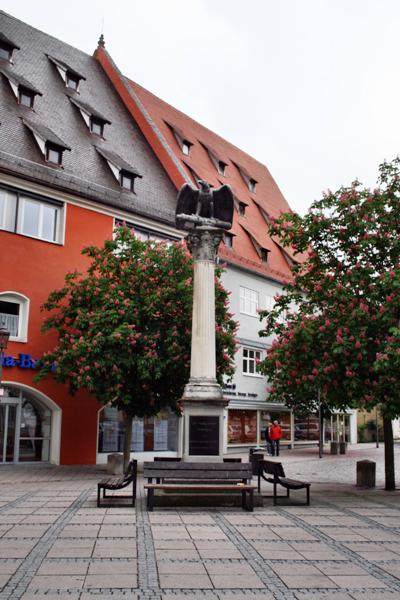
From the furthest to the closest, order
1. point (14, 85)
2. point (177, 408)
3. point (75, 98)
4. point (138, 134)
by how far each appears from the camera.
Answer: point (138, 134)
point (75, 98)
point (14, 85)
point (177, 408)

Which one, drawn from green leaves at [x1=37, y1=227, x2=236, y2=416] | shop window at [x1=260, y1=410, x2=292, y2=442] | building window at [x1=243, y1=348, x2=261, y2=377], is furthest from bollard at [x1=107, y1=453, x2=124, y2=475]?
shop window at [x1=260, y1=410, x2=292, y2=442]

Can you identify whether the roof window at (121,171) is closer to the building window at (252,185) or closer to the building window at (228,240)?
the building window at (228,240)

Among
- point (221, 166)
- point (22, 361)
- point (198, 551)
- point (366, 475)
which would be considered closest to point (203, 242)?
point (366, 475)

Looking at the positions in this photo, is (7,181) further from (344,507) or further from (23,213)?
(344,507)

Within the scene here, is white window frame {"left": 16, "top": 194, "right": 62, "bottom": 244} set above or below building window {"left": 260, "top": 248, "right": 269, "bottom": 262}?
below

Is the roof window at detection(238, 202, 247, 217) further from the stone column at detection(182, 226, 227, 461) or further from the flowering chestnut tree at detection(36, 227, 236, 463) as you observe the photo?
the stone column at detection(182, 226, 227, 461)

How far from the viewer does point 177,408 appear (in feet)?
71.3

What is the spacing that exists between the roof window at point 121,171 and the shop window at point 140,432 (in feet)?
29.4

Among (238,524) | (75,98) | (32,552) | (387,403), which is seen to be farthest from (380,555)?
(75,98)

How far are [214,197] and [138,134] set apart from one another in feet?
61.9

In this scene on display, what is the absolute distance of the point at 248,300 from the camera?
34.8 m

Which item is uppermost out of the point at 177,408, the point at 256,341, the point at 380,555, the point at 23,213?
the point at 23,213

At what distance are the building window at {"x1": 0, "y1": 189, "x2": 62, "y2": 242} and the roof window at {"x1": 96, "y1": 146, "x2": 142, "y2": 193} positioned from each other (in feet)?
11.9

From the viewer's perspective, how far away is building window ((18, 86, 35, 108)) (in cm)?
2591
